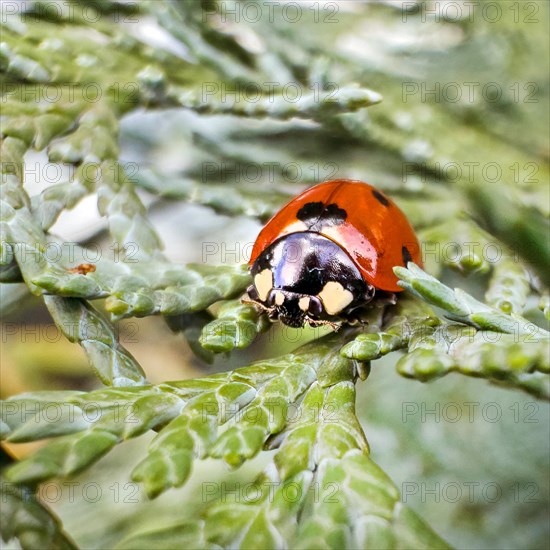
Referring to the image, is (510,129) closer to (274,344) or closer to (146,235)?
(274,344)

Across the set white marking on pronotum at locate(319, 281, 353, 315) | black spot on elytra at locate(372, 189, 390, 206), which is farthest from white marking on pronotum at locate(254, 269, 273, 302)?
black spot on elytra at locate(372, 189, 390, 206)

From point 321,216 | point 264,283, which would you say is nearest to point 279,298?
point 264,283

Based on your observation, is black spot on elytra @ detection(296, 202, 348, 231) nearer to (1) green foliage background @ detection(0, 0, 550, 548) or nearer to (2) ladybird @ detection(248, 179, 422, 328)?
(2) ladybird @ detection(248, 179, 422, 328)

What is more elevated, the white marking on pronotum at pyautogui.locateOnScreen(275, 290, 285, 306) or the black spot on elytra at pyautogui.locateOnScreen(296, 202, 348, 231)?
the black spot on elytra at pyautogui.locateOnScreen(296, 202, 348, 231)

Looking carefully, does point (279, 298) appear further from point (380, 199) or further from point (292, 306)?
point (380, 199)

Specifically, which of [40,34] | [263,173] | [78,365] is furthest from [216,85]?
[78,365]

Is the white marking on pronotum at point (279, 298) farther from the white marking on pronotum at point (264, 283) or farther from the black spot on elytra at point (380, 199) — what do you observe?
the black spot on elytra at point (380, 199)
